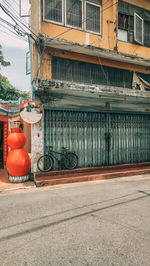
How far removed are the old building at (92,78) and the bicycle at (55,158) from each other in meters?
0.29

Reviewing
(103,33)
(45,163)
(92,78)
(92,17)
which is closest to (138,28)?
(103,33)

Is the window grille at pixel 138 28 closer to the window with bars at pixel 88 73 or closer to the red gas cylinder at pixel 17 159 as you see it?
the window with bars at pixel 88 73

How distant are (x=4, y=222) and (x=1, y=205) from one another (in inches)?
49.5

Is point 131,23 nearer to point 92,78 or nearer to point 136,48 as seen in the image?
point 136,48

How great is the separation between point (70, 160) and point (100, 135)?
2.21 meters

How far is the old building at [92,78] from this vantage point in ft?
29.5

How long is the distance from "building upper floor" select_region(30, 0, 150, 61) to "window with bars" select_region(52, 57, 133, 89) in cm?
68

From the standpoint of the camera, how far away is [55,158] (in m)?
8.99

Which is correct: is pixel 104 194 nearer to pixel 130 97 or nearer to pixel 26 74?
pixel 130 97

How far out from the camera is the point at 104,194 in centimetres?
618

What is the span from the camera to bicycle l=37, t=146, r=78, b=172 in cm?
870

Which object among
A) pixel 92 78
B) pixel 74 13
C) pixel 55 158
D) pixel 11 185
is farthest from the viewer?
pixel 92 78

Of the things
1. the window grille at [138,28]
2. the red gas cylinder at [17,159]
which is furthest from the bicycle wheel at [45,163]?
the window grille at [138,28]

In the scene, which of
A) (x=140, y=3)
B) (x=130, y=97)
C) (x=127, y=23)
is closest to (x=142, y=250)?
(x=130, y=97)
